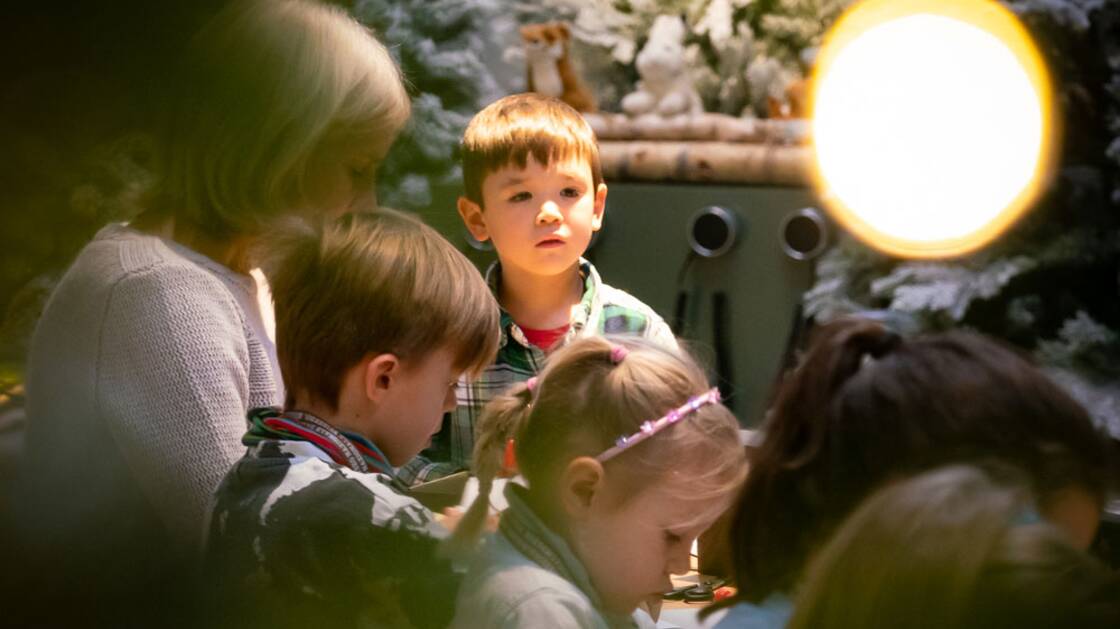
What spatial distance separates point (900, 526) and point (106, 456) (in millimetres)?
457

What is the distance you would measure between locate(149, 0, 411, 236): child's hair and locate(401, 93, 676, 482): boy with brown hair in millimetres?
112

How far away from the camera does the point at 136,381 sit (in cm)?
73

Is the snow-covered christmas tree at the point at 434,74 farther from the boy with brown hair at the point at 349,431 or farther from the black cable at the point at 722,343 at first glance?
the black cable at the point at 722,343

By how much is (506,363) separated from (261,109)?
0.23 m

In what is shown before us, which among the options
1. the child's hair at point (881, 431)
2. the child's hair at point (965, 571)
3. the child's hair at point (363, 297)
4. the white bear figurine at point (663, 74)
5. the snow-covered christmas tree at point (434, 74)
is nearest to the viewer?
the child's hair at point (965, 571)

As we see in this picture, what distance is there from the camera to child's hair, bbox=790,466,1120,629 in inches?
19.9

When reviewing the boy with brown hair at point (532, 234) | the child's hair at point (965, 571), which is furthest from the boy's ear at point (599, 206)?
the child's hair at point (965, 571)

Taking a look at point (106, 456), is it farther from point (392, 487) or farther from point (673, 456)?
point (673, 456)

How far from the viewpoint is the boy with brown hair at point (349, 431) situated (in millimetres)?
704

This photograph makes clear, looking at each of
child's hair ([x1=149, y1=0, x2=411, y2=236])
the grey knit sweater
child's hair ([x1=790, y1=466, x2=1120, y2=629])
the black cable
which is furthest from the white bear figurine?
child's hair ([x1=790, y1=466, x2=1120, y2=629])

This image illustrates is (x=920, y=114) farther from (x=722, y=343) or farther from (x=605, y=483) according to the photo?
(x=605, y=483)

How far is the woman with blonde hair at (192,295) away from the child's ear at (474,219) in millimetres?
102

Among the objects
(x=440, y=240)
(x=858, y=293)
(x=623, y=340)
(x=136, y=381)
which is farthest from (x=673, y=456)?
(x=858, y=293)

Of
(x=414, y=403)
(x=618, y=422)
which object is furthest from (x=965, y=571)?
(x=414, y=403)
